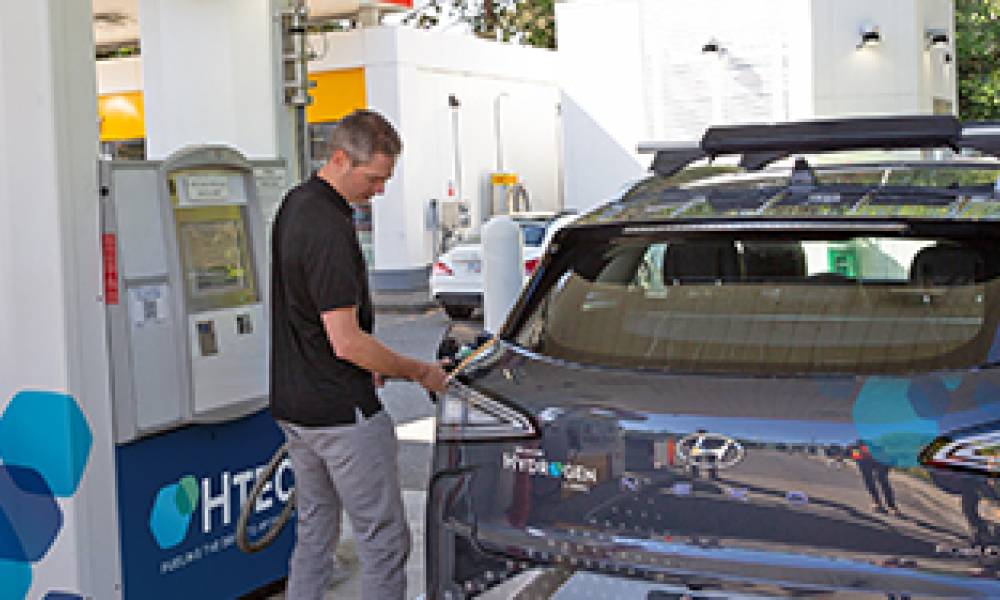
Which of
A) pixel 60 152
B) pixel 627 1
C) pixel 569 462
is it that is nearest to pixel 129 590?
pixel 60 152

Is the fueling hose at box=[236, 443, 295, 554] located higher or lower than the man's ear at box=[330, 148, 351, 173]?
lower

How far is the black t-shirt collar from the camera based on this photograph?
4.09 m

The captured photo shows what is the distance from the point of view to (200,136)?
21.9 ft

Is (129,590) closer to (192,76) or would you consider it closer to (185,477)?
(185,477)

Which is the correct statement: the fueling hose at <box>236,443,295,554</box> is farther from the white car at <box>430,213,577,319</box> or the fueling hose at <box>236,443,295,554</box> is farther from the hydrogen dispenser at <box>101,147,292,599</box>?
the white car at <box>430,213,577,319</box>

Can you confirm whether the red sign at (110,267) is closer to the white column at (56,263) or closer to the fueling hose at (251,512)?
the white column at (56,263)

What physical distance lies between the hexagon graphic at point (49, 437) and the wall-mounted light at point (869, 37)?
660 inches

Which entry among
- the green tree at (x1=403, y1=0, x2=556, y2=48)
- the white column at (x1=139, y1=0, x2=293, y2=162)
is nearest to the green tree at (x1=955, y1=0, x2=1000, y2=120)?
the green tree at (x1=403, y1=0, x2=556, y2=48)

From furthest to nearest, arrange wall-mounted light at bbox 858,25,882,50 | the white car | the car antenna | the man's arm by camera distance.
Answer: wall-mounted light at bbox 858,25,882,50, the white car, the man's arm, the car antenna

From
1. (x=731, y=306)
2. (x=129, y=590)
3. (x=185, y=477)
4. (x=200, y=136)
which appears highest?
(x=200, y=136)

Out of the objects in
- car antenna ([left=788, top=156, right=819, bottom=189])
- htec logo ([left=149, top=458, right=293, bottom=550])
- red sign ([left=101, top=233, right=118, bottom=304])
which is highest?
car antenna ([left=788, top=156, right=819, bottom=189])

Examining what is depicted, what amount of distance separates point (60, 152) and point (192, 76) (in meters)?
2.43

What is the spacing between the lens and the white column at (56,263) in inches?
171

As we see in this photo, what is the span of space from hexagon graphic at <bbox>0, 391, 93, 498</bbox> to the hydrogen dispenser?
6.6 inches
